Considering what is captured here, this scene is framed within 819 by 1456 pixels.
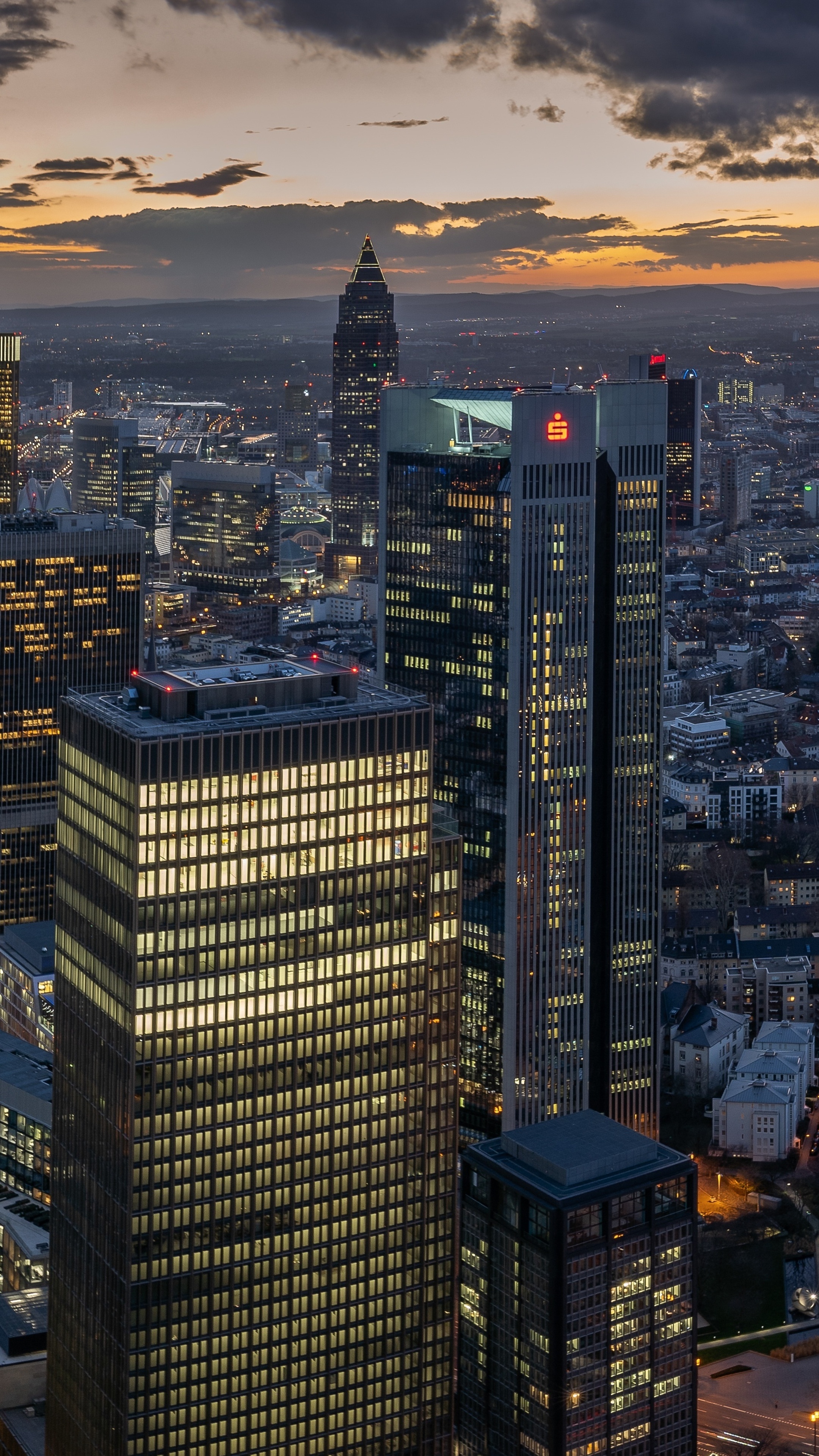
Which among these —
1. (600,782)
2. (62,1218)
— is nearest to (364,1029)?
(62,1218)

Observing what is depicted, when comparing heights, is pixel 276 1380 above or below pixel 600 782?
below

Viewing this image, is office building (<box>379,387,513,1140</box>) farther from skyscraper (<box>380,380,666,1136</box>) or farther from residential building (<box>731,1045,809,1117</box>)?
residential building (<box>731,1045,809,1117</box>)

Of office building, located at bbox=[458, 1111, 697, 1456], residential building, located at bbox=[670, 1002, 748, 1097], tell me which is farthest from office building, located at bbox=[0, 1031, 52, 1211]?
residential building, located at bbox=[670, 1002, 748, 1097]

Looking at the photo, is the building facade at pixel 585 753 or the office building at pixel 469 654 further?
the office building at pixel 469 654

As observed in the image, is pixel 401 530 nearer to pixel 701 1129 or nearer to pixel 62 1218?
pixel 701 1129

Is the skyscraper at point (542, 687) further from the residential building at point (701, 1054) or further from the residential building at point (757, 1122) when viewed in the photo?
the residential building at point (701, 1054)

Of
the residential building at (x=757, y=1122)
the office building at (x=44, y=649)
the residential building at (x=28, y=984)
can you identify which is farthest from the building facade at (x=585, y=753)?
the office building at (x=44, y=649)
